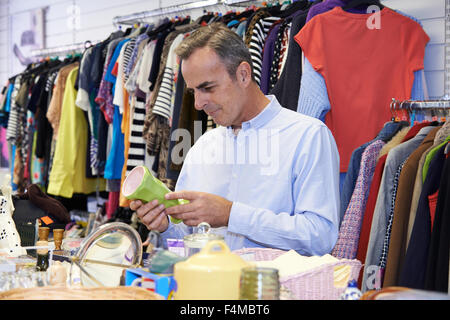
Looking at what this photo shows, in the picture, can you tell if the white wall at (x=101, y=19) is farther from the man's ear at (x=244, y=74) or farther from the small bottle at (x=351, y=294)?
the small bottle at (x=351, y=294)

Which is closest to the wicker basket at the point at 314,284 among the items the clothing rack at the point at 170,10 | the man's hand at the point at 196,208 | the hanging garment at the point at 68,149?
the man's hand at the point at 196,208

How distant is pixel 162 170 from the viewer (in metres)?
3.67

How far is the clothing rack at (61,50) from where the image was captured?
213 inches

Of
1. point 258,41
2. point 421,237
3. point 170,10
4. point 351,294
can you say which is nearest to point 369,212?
point 421,237

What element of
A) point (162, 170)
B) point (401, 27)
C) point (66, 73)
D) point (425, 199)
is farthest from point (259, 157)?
point (66, 73)

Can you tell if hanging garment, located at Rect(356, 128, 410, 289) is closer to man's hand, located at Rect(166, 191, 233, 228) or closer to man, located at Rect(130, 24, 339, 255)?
man, located at Rect(130, 24, 339, 255)

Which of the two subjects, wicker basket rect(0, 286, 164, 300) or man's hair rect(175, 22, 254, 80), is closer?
wicker basket rect(0, 286, 164, 300)

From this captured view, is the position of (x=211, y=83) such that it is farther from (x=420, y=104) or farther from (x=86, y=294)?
(x=420, y=104)

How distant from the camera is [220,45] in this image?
1947 millimetres

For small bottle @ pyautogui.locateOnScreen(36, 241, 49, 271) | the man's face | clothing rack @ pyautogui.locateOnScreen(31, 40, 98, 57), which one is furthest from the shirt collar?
clothing rack @ pyautogui.locateOnScreen(31, 40, 98, 57)

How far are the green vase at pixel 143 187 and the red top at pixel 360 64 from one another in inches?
64.1

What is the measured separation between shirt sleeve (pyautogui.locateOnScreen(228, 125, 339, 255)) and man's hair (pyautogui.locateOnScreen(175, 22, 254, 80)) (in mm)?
379

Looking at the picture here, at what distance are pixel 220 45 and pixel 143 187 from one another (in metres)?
0.72

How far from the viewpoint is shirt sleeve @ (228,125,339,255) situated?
1.72 metres
